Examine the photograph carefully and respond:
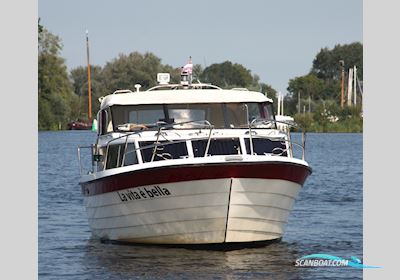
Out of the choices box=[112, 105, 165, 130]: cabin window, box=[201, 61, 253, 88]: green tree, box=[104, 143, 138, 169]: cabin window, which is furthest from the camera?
box=[201, 61, 253, 88]: green tree

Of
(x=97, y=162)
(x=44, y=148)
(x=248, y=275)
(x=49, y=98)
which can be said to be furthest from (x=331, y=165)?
(x=49, y=98)

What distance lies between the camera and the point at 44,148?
252 ft

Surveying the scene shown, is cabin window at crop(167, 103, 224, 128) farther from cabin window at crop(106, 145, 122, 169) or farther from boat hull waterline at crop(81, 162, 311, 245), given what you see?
boat hull waterline at crop(81, 162, 311, 245)

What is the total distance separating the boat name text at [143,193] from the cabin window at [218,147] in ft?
4.36

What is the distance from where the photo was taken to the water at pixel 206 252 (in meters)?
23.0

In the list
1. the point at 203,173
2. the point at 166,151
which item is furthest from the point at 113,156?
the point at 203,173

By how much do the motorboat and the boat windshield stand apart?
0.02 meters

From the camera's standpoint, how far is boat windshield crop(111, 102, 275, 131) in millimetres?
26047

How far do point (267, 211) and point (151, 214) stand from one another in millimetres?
2288

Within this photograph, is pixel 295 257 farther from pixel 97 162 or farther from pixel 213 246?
pixel 97 162

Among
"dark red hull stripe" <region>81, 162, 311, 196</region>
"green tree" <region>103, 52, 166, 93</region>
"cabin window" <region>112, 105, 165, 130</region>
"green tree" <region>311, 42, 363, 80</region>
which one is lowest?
"dark red hull stripe" <region>81, 162, 311, 196</region>

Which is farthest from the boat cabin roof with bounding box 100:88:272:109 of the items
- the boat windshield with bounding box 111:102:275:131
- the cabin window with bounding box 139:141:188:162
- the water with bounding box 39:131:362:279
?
the water with bounding box 39:131:362:279

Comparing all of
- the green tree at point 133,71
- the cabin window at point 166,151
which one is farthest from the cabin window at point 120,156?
the green tree at point 133,71

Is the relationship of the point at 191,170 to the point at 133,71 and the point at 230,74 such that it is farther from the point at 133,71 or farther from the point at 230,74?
the point at 230,74
